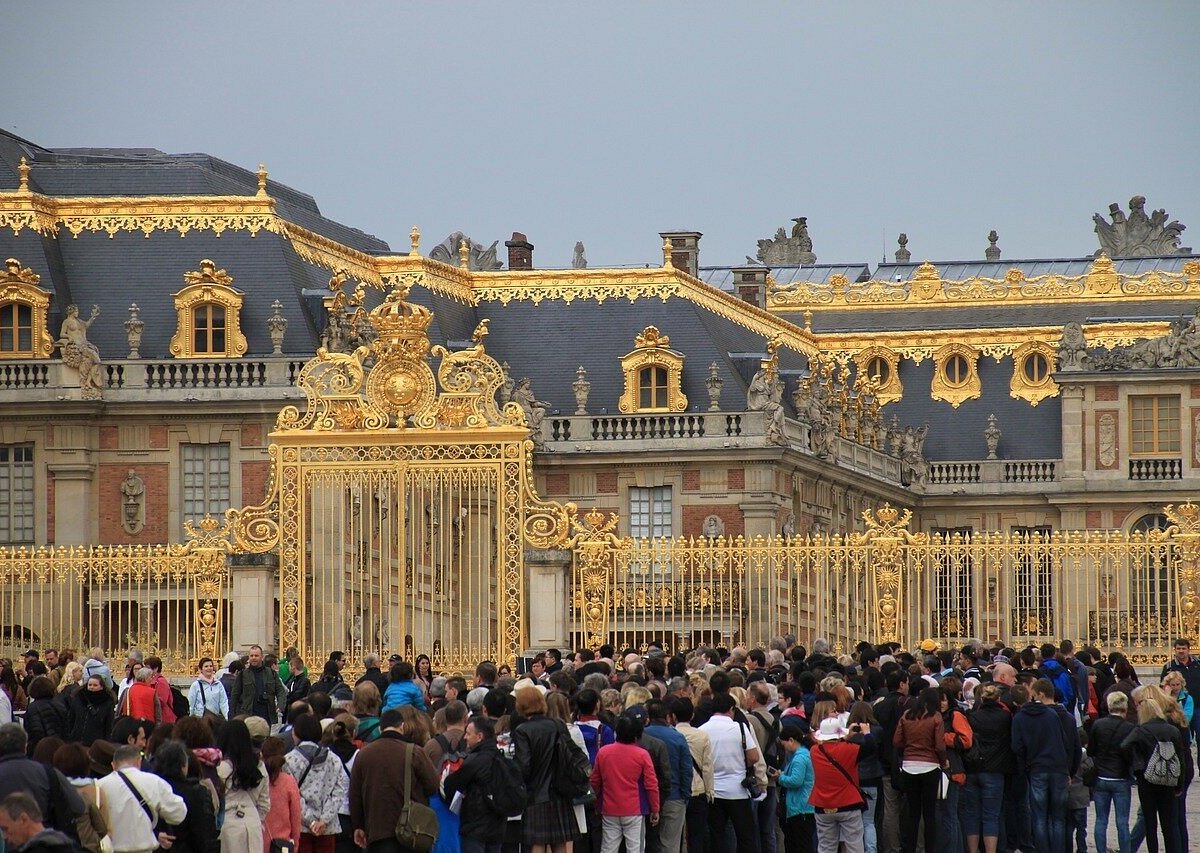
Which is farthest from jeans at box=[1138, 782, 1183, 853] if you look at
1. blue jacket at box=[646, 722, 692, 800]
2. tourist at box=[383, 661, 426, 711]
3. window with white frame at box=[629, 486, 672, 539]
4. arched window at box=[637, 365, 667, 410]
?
arched window at box=[637, 365, 667, 410]

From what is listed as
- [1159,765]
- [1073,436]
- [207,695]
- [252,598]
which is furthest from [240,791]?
[1073,436]

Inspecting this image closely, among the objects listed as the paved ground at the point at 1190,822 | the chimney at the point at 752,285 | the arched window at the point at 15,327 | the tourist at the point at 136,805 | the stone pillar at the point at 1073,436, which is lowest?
the paved ground at the point at 1190,822

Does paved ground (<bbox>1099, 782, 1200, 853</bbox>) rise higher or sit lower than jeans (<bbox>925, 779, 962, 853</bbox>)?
lower

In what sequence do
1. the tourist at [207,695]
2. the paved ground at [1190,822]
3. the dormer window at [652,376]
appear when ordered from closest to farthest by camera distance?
1. the paved ground at [1190,822]
2. the tourist at [207,695]
3. the dormer window at [652,376]

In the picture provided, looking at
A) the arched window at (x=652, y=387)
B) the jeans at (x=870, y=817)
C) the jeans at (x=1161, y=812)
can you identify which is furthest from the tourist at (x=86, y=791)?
the arched window at (x=652, y=387)

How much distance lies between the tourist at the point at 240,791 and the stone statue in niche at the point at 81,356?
2467cm

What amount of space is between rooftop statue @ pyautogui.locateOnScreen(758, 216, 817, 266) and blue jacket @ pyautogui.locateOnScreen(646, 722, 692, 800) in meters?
54.5

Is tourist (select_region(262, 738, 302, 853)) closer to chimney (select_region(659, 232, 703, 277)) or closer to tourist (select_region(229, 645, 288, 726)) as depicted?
tourist (select_region(229, 645, 288, 726))

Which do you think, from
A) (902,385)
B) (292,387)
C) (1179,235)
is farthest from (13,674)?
(1179,235)

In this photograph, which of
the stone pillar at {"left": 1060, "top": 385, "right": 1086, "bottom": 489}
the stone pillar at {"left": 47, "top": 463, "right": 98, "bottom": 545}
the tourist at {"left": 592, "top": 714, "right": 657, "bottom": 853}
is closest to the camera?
the tourist at {"left": 592, "top": 714, "right": 657, "bottom": 853}

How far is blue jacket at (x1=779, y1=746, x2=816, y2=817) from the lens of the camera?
20.1m

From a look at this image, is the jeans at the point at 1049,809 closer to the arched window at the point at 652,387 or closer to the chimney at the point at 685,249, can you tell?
the arched window at the point at 652,387

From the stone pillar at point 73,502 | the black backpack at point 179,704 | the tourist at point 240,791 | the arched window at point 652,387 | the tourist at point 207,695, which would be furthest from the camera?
the arched window at point 652,387

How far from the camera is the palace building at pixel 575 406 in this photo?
32.6m
